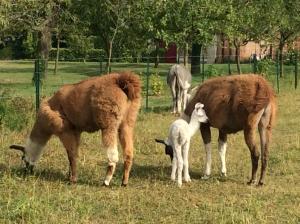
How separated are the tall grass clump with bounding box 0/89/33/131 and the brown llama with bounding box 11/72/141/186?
4043mm

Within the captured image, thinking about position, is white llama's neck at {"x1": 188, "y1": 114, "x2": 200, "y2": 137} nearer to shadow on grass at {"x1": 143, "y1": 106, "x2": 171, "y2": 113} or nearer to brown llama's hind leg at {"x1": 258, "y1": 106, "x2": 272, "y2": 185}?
brown llama's hind leg at {"x1": 258, "y1": 106, "x2": 272, "y2": 185}

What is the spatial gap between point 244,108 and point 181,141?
3.50 feet

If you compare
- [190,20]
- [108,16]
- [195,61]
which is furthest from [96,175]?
[195,61]

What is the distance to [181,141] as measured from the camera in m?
8.10

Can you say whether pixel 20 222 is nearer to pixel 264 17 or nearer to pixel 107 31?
pixel 107 31

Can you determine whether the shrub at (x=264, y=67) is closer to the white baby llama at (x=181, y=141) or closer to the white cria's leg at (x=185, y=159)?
the white baby llama at (x=181, y=141)

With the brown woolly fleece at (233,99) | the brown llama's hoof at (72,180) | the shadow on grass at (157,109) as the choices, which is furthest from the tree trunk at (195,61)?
the brown llama's hoof at (72,180)

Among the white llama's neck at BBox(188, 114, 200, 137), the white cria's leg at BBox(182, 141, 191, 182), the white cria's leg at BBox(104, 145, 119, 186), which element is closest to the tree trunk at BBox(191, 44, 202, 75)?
the white llama's neck at BBox(188, 114, 200, 137)

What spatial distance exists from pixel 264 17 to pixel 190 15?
336 inches

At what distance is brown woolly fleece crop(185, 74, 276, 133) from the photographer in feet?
26.3

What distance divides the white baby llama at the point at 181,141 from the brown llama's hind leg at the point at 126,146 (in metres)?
0.67

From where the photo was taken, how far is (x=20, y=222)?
587 centimetres

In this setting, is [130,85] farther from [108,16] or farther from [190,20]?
[108,16]

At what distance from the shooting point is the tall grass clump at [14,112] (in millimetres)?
12375
